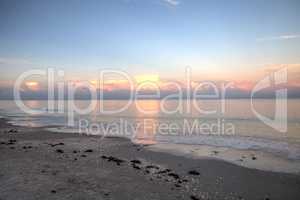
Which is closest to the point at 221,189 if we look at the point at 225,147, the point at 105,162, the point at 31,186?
the point at 105,162

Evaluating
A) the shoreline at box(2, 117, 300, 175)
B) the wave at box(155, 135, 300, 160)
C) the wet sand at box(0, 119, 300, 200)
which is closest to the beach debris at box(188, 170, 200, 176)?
the wet sand at box(0, 119, 300, 200)

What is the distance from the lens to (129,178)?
36.0 feet

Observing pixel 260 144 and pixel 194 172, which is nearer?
pixel 194 172

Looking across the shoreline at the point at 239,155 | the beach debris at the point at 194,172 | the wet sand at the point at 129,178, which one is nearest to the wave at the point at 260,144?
the shoreline at the point at 239,155

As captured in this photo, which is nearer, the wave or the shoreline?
the shoreline

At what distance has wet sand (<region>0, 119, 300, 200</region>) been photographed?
9.10 meters

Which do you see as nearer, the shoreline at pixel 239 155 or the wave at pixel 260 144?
the shoreline at pixel 239 155

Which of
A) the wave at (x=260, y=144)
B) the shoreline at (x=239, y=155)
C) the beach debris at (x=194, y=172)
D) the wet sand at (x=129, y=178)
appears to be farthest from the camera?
the wave at (x=260, y=144)

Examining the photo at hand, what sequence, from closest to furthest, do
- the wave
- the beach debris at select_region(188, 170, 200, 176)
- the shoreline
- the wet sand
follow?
1. the wet sand
2. the beach debris at select_region(188, 170, 200, 176)
3. the shoreline
4. the wave

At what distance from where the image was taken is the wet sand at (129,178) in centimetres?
910

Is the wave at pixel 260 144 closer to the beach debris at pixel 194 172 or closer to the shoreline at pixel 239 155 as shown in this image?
the shoreline at pixel 239 155

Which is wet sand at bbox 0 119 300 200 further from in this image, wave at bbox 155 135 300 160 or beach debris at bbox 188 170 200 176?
wave at bbox 155 135 300 160

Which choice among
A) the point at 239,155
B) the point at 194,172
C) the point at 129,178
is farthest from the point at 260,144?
the point at 129,178

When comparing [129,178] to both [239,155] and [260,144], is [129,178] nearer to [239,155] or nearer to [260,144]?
[239,155]
